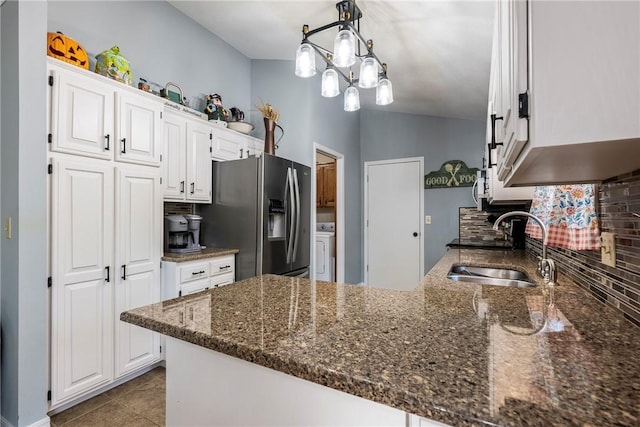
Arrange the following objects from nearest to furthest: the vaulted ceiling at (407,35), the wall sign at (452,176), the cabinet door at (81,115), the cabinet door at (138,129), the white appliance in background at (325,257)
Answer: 1. the cabinet door at (81,115)
2. the vaulted ceiling at (407,35)
3. the cabinet door at (138,129)
4. the wall sign at (452,176)
5. the white appliance in background at (325,257)

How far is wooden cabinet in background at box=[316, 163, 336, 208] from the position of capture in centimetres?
487

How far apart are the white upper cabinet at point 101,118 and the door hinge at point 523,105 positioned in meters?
2.20

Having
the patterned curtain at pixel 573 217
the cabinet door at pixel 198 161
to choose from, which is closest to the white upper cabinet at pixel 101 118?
the cabinet door at pixel 198 161

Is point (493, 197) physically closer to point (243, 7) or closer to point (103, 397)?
point (243, 7)

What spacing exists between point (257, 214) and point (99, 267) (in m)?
1.17

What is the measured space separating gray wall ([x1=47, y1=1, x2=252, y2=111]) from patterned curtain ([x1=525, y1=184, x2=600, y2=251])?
117 inches

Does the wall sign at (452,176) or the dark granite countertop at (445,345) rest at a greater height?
the wall sign at (452,176)

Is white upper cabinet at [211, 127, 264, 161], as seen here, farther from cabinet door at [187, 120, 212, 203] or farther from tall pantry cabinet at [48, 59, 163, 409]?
tall pantry cabinet at [48, 59, 163, 409]

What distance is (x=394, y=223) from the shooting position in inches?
180

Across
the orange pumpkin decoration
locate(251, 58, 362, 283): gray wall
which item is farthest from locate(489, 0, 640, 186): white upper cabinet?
locate(251, 58, 362, 283): gray wall

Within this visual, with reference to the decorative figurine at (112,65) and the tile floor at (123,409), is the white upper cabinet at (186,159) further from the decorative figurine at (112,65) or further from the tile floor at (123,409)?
the tile floor at (123,409)

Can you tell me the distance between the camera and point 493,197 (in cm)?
216

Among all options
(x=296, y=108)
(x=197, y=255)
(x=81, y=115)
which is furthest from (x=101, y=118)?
(x=296, y=108)

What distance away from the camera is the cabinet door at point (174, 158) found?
247cm
